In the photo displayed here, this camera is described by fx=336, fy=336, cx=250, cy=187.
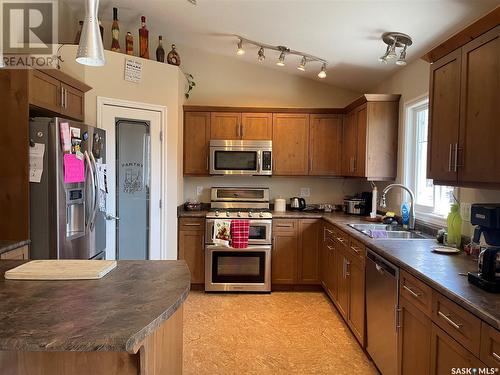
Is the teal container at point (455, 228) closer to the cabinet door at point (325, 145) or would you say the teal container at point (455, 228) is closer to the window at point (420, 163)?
the window at point (420, 163)

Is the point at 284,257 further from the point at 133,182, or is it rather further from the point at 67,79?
the point at 67,79

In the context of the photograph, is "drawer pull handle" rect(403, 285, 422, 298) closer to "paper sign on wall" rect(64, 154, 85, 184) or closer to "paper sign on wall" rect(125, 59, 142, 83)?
"paper sign on wall" rect(64, 154, 85, 184)

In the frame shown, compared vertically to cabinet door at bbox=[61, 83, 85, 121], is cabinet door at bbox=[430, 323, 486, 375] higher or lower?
lower

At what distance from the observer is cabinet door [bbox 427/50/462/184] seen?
2.01 metres

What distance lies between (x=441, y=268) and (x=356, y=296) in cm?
108

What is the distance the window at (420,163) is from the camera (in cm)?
293

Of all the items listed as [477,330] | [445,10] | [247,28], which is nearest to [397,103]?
[445,10]

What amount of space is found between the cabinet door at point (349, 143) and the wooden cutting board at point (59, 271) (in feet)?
9.83

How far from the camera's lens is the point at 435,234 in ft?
8.86

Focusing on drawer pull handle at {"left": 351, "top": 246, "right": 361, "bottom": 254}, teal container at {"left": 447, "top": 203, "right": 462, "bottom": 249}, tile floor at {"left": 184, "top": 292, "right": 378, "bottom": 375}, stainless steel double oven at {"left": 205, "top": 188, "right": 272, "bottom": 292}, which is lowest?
tile floor at {"left": 184, "top": 292, "right": 378, "bottom": 375}

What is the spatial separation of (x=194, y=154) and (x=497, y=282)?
3.43 meters

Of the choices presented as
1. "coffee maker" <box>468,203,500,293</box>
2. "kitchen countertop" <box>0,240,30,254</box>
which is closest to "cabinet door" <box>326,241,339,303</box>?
"coffee maker" <box>468,203,500,293</box>

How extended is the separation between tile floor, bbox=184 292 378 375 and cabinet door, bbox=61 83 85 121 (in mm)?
2174

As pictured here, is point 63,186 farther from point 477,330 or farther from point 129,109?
point 477,330
